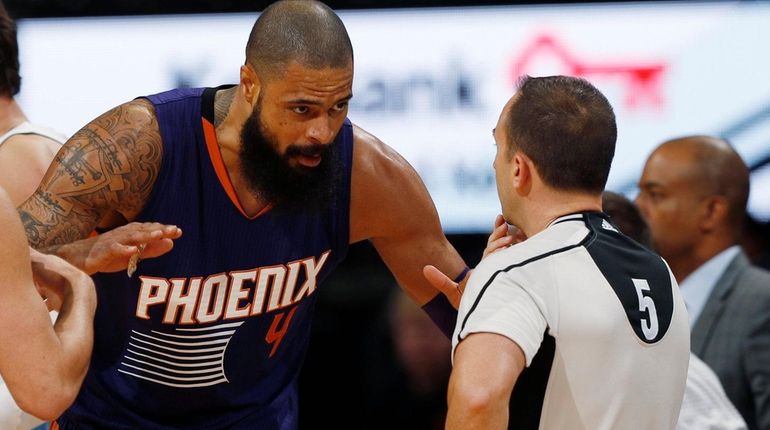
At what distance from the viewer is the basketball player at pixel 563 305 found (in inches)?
94.9

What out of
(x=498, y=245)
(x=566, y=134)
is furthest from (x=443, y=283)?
(x=566, y=134)

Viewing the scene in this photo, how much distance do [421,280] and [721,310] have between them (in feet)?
5.52

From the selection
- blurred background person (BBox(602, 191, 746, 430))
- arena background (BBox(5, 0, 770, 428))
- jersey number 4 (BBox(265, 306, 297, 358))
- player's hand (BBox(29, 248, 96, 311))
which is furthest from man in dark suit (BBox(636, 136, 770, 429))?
A: player's hand (BBox(29, 248, 96, 311))

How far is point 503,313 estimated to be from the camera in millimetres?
2430

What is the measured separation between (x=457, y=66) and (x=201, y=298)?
304 cm

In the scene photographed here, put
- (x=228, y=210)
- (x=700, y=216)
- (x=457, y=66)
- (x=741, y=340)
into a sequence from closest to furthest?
(x=228, y=210) → (x=741, y=340) → (x=700, y=216) → (x=457, y=66)

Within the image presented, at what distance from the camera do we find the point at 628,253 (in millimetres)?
2664

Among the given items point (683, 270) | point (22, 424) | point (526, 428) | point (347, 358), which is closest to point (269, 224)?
point (22, 424)

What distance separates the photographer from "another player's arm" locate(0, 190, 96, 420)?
240 cm

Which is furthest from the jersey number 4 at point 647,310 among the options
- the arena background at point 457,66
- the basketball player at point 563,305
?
the arena background at point 457,66

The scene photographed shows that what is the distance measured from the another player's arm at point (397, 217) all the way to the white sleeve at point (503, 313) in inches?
42.2

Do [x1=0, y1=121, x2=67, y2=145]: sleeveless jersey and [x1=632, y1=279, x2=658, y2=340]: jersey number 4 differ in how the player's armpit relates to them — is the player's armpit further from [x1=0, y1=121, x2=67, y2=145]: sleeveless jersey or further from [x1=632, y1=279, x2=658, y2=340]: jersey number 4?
[x1=632, y1=279, x2=658, y2=340]: jersey number 4

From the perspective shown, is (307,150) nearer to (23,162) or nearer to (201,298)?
(201,298)

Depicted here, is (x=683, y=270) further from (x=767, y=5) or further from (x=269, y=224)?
(x=269, y=224)
